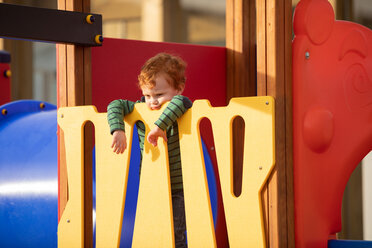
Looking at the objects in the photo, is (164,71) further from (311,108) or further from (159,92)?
(311,108)

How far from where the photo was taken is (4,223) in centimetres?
267

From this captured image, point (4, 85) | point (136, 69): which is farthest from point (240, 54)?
point (4, 85)

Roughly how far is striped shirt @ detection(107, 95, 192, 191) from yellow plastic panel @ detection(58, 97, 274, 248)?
3 cm

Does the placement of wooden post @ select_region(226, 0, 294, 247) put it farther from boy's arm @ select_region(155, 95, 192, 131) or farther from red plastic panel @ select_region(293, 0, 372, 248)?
boy's arm @ select_region(155, 95, 192, 131)

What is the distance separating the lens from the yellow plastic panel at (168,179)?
5.37 feet

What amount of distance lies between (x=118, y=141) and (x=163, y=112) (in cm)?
18

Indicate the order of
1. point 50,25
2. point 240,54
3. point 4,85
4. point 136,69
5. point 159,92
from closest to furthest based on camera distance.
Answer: point 159,92, point 50,25, point 136,69, point 240,54, point 4,85

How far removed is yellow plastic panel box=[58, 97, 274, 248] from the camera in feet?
5.37

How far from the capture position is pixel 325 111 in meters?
1.93

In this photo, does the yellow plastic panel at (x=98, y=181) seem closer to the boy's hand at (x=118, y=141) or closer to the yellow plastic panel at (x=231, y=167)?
the boy's hand at (x=118, y=141)

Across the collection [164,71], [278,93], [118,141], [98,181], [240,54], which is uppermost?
[240,54]

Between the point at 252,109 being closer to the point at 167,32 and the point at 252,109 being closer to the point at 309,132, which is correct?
the point at 309,132

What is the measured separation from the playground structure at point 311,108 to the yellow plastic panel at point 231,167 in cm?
6

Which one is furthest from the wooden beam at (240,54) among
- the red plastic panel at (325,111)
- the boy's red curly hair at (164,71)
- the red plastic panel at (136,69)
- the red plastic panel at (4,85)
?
the red plastic panel at (4,85)
